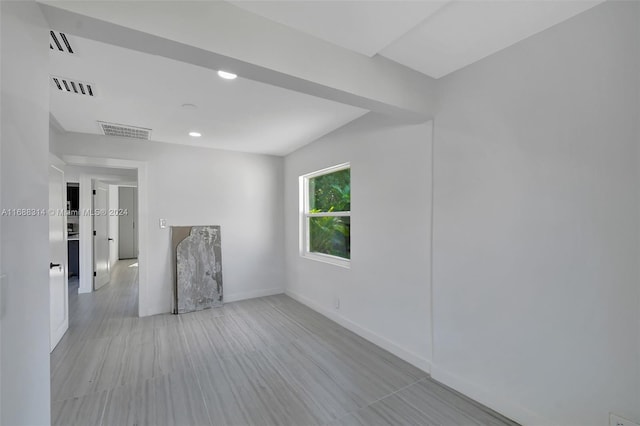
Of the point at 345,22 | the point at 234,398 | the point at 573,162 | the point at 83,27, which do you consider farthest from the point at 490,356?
the point at 83,27

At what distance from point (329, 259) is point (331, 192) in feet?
3.00

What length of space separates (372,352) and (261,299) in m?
2.26

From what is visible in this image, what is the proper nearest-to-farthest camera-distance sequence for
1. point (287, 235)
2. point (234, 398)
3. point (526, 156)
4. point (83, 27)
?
point (83, 27) → point (526, 156) → point (234, 398) → point (287, 235)

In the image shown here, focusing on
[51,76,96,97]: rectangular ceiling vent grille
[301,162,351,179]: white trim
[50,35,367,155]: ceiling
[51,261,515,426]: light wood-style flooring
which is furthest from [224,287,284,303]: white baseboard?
[51,76,96,97]: rectangular ceiling vent grille

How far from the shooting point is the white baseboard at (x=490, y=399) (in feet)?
5.73

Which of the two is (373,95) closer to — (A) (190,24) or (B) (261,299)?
(A) (190,24)

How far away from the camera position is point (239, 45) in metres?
1.44

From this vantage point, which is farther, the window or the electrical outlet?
the window

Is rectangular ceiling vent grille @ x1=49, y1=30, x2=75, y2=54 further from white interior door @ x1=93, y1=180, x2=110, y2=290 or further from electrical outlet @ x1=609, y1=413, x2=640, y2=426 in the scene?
white interior door @ x1=93, y1=180, x2=110, y2=290

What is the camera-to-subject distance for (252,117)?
296 centimetres

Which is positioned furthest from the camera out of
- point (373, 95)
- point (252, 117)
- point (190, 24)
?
point (252, 117)

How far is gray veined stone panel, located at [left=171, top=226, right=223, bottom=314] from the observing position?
391 cm

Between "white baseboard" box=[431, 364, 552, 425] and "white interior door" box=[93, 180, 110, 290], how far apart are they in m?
5.58

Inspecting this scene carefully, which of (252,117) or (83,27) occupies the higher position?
(252,117)
